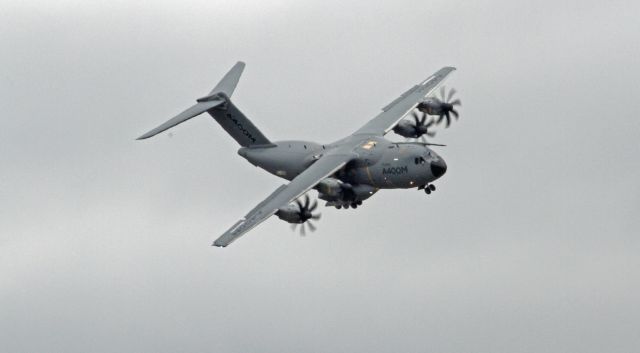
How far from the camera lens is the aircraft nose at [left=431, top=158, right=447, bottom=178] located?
103m

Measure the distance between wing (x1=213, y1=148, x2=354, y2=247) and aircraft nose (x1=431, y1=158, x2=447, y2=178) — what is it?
20.6 feet

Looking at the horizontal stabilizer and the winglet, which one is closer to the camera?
the horizontal stabilizer

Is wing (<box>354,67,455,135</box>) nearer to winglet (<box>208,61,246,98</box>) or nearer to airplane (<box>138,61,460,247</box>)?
airplane (<box>138,61,460,247</box>)

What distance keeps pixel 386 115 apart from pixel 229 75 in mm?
12250

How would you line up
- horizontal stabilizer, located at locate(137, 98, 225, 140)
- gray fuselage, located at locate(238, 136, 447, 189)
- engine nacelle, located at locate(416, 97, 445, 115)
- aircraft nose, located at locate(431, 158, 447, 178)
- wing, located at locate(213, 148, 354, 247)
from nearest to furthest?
1. wing, located at locate(213, 148, 354, 247)
2. aircraft nose, located at locate(431, 158, 447, 178)
3. gray fuselage, located at locate(238, 136, 447, 189)
4. horizontal stabilizer, located at locate(137, 98, 225, 140)
5. engine nacelle, located at locate(416, 97, 445, 115)

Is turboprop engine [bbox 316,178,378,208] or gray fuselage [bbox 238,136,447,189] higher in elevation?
gray fuselage [bbox 238,136,447,189]

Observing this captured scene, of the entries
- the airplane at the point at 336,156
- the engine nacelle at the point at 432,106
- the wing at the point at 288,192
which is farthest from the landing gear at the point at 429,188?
the engine nacelle at the point at 432,106

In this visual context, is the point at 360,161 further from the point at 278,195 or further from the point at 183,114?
the point at 183,114

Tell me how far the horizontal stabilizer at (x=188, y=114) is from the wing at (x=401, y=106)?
35.2 feet

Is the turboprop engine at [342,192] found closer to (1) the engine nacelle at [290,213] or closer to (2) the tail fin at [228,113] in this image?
(1) the engine nacelle at [290,213]

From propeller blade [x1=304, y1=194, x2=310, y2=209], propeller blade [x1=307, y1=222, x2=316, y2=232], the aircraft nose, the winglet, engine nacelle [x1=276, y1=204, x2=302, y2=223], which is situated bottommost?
propeller blade [x1=307, y1=222, x2=316, y2=232]

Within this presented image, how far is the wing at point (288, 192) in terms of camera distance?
328ft

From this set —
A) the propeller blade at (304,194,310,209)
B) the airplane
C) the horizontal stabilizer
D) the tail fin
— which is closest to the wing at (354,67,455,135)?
the airplane

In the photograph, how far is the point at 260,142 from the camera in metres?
115
